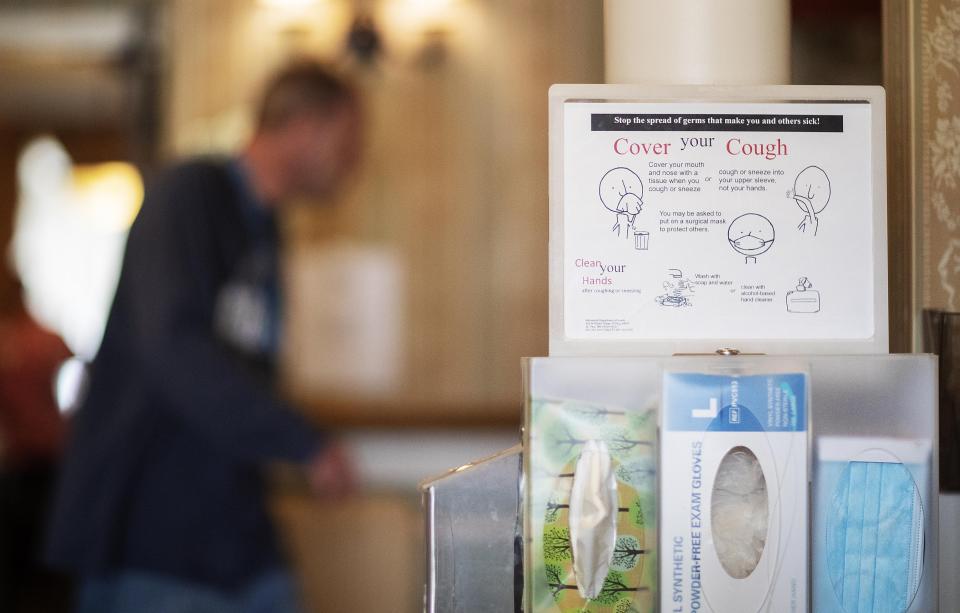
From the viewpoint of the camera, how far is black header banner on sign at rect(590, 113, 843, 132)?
0.82 m

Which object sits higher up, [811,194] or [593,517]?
[811,194]

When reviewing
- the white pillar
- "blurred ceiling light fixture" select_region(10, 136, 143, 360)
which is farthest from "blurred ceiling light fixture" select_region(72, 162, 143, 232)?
the white pillar

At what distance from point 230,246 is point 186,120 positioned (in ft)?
8.04

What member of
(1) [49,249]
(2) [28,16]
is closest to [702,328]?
(2) [28,16]

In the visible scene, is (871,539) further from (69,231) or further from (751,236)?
(69,231)

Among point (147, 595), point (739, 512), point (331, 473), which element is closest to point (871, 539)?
point (739, 512)

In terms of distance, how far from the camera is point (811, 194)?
823mm

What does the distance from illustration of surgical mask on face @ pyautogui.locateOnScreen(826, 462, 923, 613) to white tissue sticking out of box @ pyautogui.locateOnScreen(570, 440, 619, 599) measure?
0.17m

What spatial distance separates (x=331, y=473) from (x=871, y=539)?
49.3 inches

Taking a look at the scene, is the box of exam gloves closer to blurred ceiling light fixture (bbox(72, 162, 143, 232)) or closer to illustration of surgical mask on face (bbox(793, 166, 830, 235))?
illustration of surgical mask on face (bbox(793, 166, 830, 235))

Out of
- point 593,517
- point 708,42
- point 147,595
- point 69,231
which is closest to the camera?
point 593,517

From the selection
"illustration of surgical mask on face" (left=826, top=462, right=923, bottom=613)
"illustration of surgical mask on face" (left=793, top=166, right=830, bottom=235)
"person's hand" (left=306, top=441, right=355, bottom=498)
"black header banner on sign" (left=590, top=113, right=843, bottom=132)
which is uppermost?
"black header banner on sign" (left=590, top=113, right=843, bottom=132)

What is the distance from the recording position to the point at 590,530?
76 centimetres

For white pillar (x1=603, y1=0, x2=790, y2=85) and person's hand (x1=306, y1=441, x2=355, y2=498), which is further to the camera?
person's hand (x1=306, y1=441, x2=355, y2=498)
